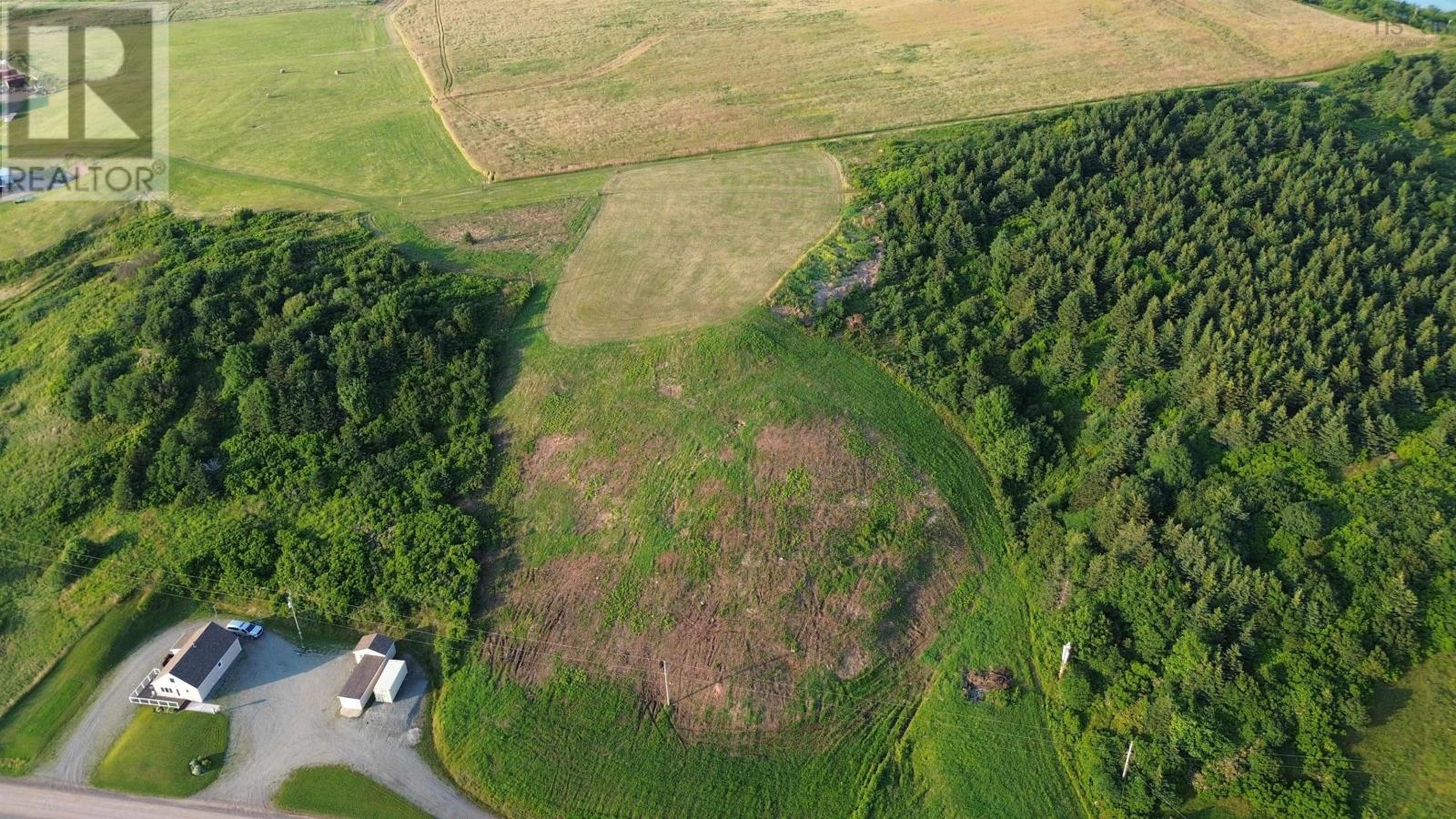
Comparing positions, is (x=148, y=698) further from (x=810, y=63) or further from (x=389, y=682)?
(x=810, y=63)

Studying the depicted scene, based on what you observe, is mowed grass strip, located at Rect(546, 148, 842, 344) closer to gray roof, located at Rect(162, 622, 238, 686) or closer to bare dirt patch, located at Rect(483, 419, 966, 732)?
bare dirt patch, located at Rect(483, 419, 966, 732)

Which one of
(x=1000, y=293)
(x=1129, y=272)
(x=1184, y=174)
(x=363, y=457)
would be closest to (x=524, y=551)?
(x=363, y=457)

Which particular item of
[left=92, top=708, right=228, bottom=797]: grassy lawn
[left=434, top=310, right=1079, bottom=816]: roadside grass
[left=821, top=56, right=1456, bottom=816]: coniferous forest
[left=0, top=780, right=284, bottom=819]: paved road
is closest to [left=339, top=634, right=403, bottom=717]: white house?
[left=434, top=310, right=1079, bottom=816]: roadside grass

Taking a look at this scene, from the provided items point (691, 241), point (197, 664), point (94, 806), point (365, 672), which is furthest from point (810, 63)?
point (94, 806)

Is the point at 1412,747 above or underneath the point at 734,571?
above

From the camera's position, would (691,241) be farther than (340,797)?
Yes

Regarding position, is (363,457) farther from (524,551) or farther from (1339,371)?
(1339,371)
